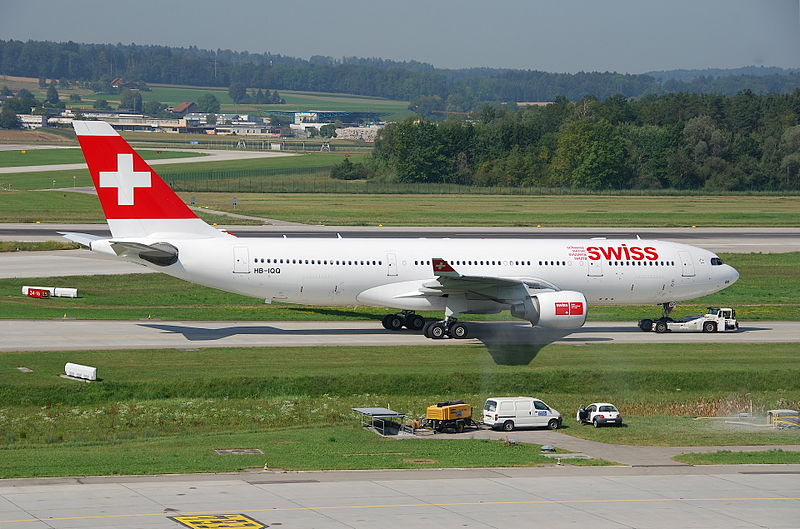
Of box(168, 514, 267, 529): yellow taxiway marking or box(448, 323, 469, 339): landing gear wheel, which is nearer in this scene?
box(168, 514, 267, 529): yellow taxiway marking

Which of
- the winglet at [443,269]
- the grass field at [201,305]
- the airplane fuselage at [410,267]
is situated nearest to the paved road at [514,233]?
the grass field at [201,305]

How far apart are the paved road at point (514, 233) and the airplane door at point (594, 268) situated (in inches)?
1401

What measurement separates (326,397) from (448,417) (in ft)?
23.7

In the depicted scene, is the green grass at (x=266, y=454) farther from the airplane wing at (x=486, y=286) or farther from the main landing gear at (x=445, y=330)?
the main landing gear at (x=445, y=330)

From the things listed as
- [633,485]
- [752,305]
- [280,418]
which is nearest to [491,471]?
[633,485]

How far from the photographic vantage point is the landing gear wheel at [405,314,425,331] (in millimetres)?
54719

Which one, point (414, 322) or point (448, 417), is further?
point (414, 322)

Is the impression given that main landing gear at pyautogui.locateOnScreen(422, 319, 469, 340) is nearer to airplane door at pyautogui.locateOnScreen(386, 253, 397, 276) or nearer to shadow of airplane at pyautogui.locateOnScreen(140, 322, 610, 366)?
shadow of airplane at pyautogui.locateOnScreen(140, 322, 610, 366)

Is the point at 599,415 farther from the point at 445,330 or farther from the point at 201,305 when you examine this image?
the point at 201,305

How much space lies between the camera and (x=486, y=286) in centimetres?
5059

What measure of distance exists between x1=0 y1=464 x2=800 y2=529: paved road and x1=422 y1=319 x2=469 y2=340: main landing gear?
2067cm

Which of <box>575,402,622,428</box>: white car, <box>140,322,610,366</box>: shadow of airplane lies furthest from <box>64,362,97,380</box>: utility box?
<box>575,402,622,428</box>: white car

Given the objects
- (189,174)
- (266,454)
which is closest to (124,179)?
(266,454)

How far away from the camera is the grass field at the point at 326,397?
3347 centimetres
